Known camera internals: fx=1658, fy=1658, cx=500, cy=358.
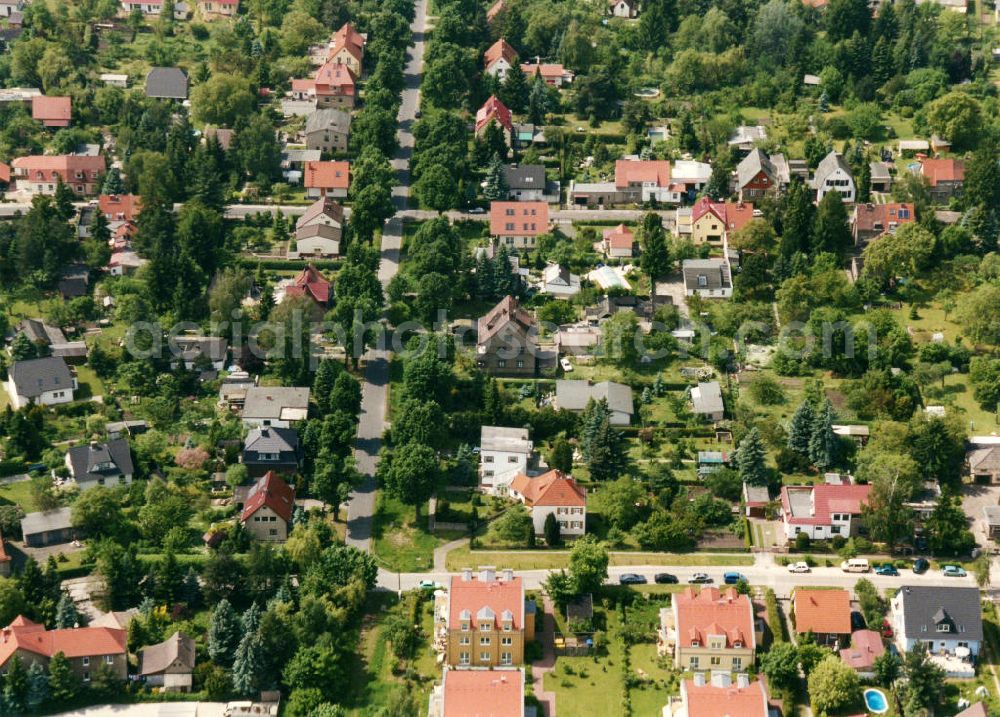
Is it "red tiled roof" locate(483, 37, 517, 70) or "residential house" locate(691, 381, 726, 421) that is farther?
"red tiled roof" locate(483, 37, 517, 70)

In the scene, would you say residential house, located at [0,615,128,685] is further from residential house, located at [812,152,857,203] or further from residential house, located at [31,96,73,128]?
residential house, located at [812,152,857,203]

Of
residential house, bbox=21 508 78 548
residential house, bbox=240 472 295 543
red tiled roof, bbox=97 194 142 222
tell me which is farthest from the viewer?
red tiled roof, bbox=97 194 142 222

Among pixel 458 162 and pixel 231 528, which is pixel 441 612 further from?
pixel 458 162

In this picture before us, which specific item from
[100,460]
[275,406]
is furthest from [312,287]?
[100,460]

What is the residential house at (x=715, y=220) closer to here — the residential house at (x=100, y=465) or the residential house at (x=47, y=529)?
the residential house at (x=100, y=465)

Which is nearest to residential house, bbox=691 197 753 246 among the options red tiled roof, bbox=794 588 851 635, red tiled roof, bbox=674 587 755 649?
red tiled roof, bbox=794 588 851 635

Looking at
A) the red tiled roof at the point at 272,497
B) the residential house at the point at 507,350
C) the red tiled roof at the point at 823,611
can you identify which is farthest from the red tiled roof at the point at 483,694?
the residential house at the point at 507,350
